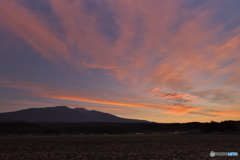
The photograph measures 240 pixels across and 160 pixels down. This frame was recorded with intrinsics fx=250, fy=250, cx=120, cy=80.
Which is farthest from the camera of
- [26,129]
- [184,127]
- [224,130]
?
[184,127]

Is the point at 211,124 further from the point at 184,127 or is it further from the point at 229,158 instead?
the point at 229,158

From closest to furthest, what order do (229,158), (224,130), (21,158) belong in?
1. (229,158)
2. (21,158)
3. (224,130)

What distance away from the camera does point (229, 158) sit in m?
28.8

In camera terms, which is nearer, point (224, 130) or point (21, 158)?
point (21, 158)

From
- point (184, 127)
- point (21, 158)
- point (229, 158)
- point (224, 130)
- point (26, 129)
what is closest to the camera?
point (229, 158)

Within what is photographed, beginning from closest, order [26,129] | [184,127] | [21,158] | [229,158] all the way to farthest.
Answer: [229,158]
[21,158]
[26,129]
[184,127]

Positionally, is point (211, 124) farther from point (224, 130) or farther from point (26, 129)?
point (26, 129)

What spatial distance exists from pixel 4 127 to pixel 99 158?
164 meters

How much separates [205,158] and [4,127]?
171 m

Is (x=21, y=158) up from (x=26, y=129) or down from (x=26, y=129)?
down

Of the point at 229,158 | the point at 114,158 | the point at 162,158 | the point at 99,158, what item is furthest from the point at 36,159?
the point at 229,158

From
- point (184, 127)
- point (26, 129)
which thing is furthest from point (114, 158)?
point (184, 127)

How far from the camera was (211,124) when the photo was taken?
120 m

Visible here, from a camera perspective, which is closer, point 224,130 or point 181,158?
point 181,158
